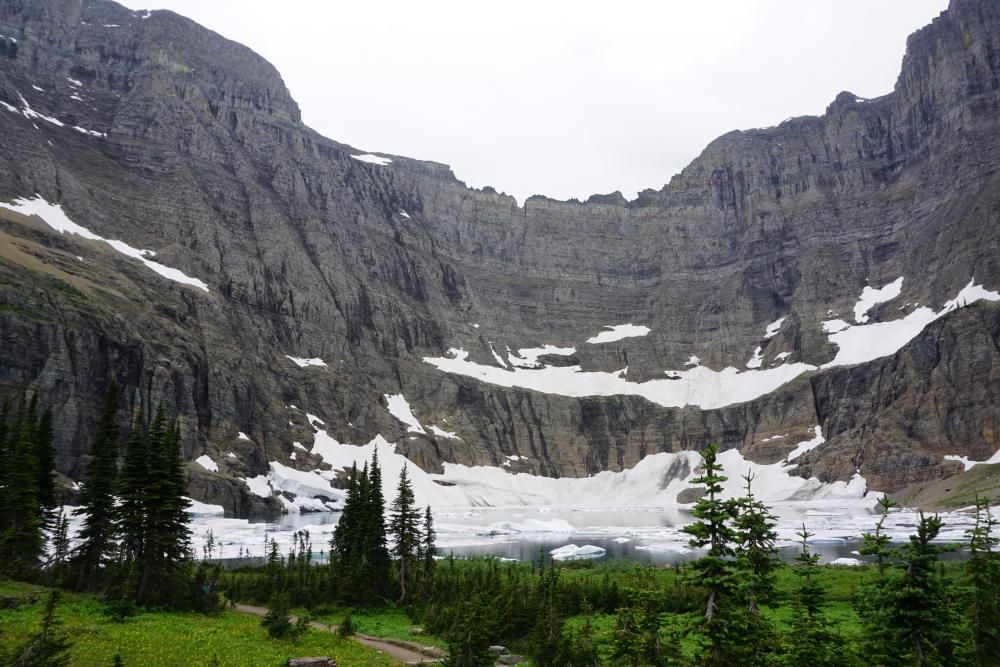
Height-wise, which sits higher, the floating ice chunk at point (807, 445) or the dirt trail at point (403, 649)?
the floating ice chunk at point (807, 445)

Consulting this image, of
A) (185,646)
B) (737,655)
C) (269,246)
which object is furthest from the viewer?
(269,246)

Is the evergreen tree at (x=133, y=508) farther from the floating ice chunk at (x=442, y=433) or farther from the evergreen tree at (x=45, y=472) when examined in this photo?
the floating ice chunk at (x=442, y=433)

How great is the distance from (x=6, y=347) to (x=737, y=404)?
6757 inches

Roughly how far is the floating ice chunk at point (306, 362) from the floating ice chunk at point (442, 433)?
32992 mm

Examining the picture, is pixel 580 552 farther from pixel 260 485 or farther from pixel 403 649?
pixel 260 485

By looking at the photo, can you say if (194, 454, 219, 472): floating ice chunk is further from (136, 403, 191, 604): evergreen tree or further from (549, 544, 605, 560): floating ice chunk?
(136, 403, 191, 604): evergreen tree

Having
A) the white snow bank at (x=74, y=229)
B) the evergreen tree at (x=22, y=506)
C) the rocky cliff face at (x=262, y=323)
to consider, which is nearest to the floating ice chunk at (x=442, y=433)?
the rocky cliff face at (x=262, y=323)

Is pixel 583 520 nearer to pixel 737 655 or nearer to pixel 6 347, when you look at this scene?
pixel 6 347

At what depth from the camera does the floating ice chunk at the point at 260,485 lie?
123m

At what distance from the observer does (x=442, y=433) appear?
180625 mm

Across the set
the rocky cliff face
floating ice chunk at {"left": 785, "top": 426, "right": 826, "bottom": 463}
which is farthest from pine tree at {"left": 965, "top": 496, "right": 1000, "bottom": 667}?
floating ice chunk at {"left": 785, "top": 426, "right": 826, "bottom": 463}

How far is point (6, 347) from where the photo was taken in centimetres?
9762

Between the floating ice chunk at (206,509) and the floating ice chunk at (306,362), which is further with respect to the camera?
the floating ice chunk at (306,362)

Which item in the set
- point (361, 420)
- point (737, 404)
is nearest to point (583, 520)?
point (361, 420)
